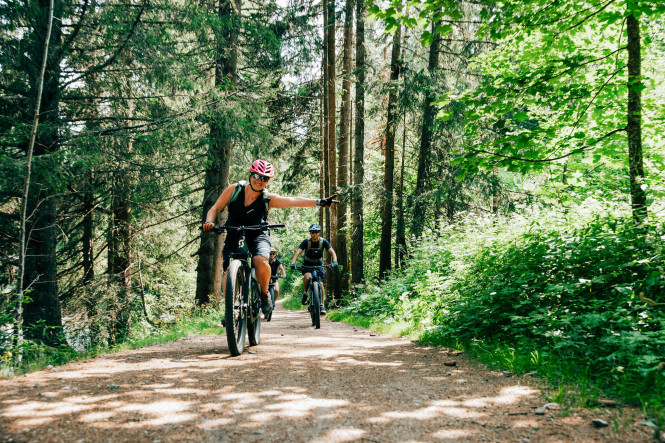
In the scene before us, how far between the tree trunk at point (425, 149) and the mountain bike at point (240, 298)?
Answer: 9425 mm

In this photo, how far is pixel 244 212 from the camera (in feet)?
16.5

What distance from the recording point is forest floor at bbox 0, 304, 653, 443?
231 cm

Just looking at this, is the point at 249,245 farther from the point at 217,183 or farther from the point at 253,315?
the point at 217,183

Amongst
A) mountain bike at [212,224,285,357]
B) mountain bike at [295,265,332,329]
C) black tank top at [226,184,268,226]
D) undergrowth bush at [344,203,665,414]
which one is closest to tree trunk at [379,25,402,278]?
mountain bike at [295,265,332,329]

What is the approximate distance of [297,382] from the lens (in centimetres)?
350

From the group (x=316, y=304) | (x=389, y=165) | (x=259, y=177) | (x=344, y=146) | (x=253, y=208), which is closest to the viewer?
(x=259, y=177)

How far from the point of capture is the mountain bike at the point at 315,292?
8.67m

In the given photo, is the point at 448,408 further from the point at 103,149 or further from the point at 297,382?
the point at 103,149

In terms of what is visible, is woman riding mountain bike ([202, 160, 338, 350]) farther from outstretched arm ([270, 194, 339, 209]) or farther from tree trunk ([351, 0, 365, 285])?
tree trunk ([351, 0, 365, 285])

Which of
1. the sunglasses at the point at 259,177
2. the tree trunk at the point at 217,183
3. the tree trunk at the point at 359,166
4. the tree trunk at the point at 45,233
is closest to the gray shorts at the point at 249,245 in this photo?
the sunglasses at the point at 259,177

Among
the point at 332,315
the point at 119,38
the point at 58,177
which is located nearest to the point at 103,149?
the point at 58,177

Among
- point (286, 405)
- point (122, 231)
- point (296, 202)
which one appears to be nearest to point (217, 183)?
point (122, 231)

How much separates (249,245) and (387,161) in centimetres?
1002

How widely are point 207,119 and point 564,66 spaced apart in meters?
7.92
